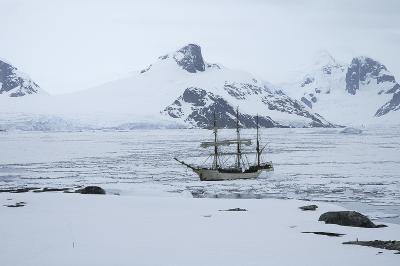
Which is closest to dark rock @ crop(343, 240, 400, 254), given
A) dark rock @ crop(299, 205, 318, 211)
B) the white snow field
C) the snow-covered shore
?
the snow-covered shore

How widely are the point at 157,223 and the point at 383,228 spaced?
366 inches

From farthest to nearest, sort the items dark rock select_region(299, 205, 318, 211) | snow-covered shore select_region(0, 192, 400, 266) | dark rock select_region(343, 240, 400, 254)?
dark rock select_region(299, 205, 318, 211), dark rock select_region(343, 240, 400, 254), snow-covered shore select_region(0, 192, 400, 266)

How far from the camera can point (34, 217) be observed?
2180 cm

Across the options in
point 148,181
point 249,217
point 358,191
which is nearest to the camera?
point 249,217

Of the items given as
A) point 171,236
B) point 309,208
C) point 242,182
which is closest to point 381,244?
point 171,236

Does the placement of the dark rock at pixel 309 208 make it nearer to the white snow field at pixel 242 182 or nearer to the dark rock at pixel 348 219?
the white snow field at pixel 242 182

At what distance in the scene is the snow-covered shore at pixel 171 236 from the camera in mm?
14617

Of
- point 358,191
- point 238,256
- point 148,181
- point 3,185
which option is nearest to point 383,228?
point 238,256

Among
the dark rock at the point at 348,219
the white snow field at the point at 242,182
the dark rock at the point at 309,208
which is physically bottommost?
the white snow field at the point at 242,182

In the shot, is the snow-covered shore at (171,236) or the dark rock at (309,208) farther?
the dark rock at (309,208)

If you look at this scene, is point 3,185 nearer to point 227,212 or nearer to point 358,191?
point 227,212

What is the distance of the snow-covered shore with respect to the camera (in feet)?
48.0

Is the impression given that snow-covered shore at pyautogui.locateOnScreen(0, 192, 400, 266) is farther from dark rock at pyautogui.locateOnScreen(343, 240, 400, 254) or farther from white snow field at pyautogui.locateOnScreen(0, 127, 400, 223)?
white snow field at pyautogui.locateOnScreen(0, 127, 400, 223)

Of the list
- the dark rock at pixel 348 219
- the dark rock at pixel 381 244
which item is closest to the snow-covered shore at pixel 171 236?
the dark rock at pixel 381 244
